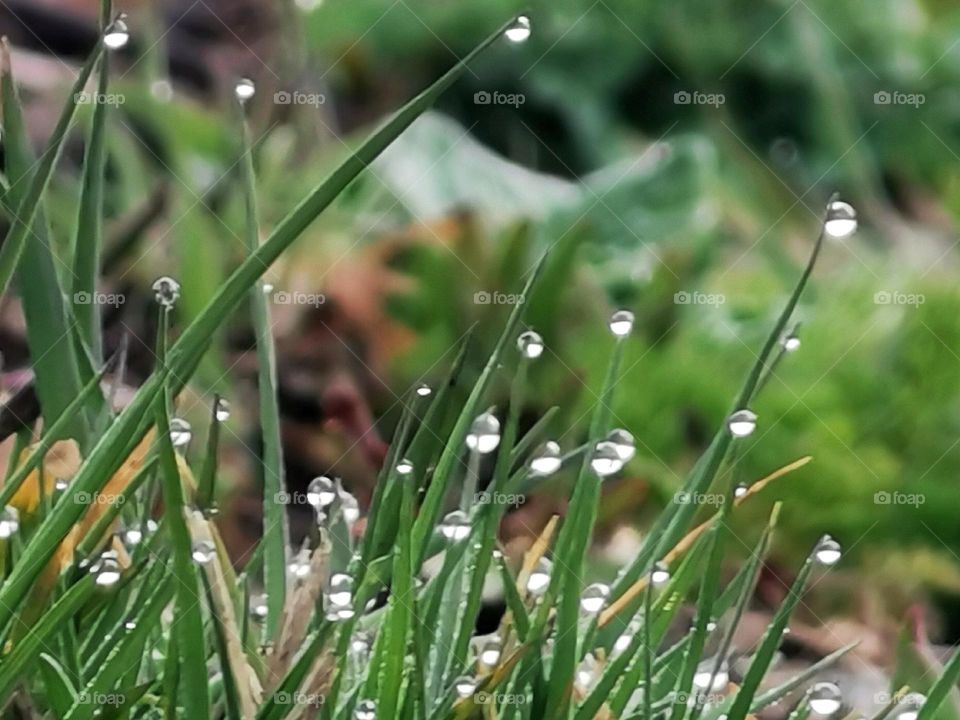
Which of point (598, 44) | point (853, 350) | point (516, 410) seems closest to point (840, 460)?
point (853, 350)

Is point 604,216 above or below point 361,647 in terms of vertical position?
above

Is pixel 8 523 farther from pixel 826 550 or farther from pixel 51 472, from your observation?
pixel 826 550

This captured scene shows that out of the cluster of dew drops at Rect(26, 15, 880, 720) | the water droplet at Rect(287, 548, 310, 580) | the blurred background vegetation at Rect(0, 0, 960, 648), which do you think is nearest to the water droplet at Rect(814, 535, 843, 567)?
the cluster of dew drops at Rect(26, 15, 880, 720)

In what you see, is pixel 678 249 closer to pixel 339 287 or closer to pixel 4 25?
pixel 339 287

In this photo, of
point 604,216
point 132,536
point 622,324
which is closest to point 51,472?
point 132,536

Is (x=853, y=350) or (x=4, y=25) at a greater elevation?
(x=4, y=25)
